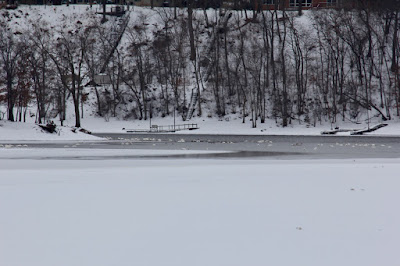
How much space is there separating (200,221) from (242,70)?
77.4 metres

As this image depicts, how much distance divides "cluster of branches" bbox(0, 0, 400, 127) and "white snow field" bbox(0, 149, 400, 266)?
5774cm

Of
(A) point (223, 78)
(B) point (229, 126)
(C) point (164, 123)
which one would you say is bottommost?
(B) point (229, 126)

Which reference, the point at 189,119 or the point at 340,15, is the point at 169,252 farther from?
the point at 340,15

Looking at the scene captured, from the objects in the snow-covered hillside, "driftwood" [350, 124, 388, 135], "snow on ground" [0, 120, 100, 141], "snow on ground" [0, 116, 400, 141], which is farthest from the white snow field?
the snow-covered hillside

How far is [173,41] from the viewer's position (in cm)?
9381

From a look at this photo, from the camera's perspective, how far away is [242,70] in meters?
86.9

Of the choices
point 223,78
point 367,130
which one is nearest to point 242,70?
point 223,78

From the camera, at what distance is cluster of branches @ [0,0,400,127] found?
77.6 meters

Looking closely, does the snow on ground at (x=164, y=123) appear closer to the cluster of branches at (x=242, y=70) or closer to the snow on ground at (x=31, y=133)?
the snow on ground at (x=31, y=133)

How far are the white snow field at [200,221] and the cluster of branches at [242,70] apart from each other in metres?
57.7

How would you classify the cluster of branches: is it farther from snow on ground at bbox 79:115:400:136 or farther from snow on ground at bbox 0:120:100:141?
snow on ground at bbox 0:120:100:141

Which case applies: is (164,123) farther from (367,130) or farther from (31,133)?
(31,133)

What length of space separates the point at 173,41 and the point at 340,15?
1146 inches

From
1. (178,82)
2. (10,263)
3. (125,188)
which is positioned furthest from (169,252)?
(178,82)
